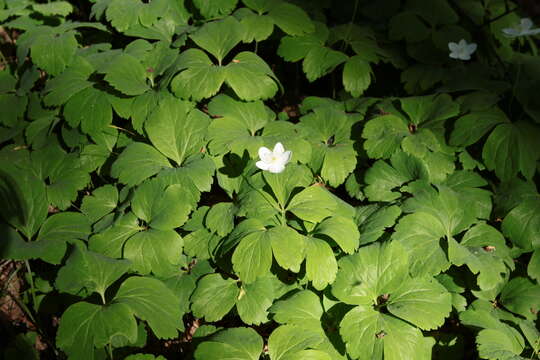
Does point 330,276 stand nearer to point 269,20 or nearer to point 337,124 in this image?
point 337,124

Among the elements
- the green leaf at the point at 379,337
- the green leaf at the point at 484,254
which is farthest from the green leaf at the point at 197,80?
the green leaf at the point at 484,254

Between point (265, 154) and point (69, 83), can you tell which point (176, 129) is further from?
point (69, 83)

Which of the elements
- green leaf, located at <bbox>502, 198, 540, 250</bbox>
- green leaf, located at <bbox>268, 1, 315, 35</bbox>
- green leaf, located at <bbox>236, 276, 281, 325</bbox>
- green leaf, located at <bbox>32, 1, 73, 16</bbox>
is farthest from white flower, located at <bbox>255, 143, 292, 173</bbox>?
green leaf, located at <bbox>32, 1, 73, 16</bbox>

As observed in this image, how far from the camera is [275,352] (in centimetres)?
195

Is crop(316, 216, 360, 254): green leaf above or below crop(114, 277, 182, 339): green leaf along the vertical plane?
above

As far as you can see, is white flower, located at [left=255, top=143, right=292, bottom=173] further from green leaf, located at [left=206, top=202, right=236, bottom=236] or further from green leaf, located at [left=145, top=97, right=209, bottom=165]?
green leaf, located at [left=145, top=97, right=209, bottom=165]

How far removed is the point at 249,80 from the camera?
8.50 feet

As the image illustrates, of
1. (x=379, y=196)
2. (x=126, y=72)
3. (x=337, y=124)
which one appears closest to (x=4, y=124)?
(x=126, y=72)

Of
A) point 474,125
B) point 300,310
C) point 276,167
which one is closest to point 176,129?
point 276,167

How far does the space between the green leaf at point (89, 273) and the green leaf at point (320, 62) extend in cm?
172

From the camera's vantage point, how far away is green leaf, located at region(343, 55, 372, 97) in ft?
9.59

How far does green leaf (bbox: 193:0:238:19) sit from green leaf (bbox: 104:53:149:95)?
61 cm

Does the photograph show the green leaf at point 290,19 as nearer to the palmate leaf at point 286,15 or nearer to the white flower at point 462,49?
the palmate leaf at point 286,15

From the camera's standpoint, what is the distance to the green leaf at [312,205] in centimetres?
215
